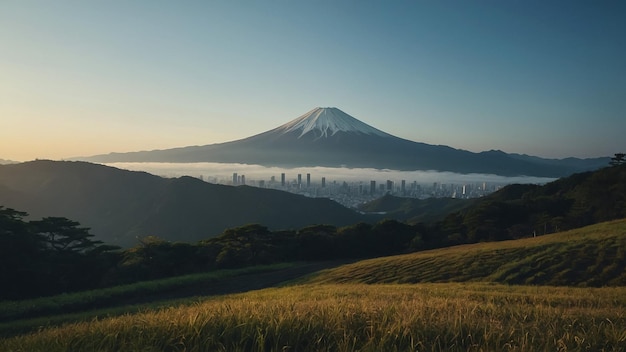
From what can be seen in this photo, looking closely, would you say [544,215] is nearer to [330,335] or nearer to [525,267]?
[525,267]

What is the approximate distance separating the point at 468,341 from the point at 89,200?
660ft

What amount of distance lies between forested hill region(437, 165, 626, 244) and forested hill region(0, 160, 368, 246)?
8849cm

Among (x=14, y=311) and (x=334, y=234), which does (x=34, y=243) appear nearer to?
(x=14, y=311)

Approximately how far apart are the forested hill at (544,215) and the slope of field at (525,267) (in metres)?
27.2

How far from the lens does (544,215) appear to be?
2121 inches

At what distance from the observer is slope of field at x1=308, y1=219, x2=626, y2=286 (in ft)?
60.1

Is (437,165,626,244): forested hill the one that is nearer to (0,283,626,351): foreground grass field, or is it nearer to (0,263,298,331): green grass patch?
(0,263,298,331): green grass patch

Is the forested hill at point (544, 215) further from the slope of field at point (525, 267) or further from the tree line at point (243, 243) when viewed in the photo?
the slope of field at point (525, 267)

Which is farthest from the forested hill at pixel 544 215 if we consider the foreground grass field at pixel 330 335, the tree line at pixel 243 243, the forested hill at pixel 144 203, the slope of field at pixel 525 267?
the forested hill at pixel 144 203

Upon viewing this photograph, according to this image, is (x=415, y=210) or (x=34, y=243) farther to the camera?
(x=415, y=210)

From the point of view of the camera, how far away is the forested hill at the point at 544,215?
5047 centimetres

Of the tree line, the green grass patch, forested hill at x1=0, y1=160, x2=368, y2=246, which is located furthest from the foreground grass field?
forested hill at x1=0, y1=160, x2=368, y2=246

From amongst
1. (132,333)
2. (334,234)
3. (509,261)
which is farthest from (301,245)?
(132,333)

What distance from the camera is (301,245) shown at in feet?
161
